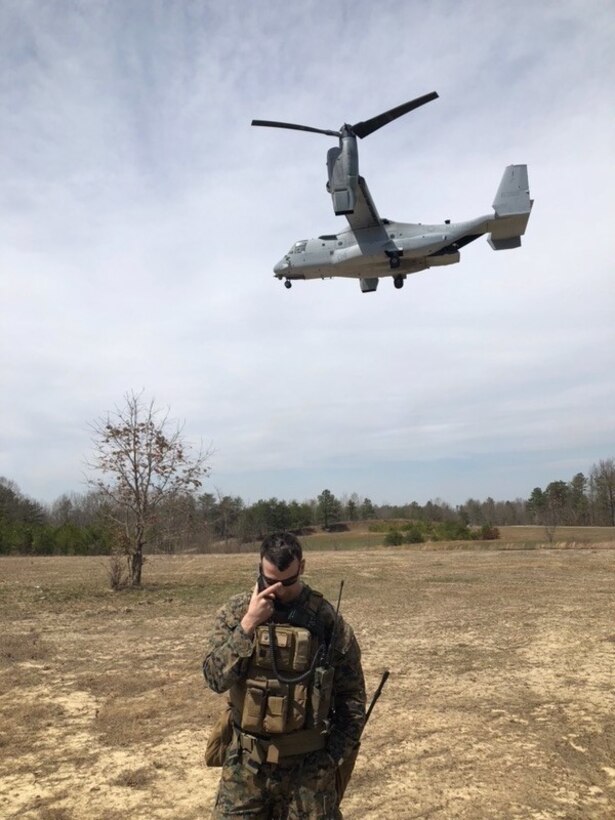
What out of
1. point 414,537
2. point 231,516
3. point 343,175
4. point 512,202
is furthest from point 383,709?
point 414,537

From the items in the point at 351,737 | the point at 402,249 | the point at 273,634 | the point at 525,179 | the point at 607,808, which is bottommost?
the point at 607,808

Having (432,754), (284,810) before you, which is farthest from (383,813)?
(284,810)

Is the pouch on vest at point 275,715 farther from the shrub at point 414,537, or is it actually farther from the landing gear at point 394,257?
the shrub at point 414,537

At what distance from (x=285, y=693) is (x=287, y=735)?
0.19 metres

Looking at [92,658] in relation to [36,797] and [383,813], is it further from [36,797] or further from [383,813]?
[383,813]

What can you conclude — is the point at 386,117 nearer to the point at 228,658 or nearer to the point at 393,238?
the point at 393,238

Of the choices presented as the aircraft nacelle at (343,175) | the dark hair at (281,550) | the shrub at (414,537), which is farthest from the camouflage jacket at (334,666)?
the shrub at (414,537)

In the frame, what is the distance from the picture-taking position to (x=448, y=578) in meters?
18.4

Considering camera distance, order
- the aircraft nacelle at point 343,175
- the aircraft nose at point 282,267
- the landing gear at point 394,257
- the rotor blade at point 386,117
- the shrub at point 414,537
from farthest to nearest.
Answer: the shrub at point 414,537 → the aircraft nose at point 282,267 → the landing gear at point 394,257 → the rotor blade at point 386,117 → the aircraft nacelle at point 343,175

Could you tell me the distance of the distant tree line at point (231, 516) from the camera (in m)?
16.6

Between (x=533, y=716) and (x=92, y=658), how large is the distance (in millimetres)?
5830

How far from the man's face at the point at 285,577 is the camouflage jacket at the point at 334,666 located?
0.21 feet

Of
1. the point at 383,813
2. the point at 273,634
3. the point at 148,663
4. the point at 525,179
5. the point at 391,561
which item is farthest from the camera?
the point at 391,561

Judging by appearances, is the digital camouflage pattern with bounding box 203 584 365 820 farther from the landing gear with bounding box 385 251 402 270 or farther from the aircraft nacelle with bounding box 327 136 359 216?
the landing gear with bounding box 385 251 402 270
